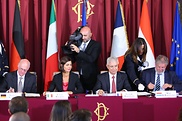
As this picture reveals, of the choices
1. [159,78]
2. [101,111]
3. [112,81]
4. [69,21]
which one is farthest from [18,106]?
[69,21]

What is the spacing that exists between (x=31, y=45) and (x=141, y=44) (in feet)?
6.57

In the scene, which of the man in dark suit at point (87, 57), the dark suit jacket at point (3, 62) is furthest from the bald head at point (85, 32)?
the dark suit jacket at point (3, 62)

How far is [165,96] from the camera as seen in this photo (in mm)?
5270

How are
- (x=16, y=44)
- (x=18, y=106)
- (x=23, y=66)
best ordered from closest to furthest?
(x=18, y=106) < (x=23, y=66) < (x=16, y=44)

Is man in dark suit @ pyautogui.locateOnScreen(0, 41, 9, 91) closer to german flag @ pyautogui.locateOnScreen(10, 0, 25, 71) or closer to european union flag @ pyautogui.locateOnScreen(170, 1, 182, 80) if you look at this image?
german flag @ pyautogui.locateOnScreen(10, 0, 25, 71)

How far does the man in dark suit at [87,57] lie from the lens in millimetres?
6578

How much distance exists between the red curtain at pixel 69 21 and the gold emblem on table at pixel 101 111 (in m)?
2.31

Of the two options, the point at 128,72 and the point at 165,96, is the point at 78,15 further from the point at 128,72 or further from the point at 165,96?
the point at 165,96

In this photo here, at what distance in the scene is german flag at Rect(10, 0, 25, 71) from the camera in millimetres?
7027

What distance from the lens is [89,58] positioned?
6574 mm

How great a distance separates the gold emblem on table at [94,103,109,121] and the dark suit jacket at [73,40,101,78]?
155cm

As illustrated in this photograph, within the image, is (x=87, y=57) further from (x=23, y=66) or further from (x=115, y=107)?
(x=115, y=107)

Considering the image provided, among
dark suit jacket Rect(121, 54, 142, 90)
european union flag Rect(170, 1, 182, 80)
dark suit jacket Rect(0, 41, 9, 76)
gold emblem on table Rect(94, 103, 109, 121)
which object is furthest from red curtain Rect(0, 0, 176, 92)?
gold emblem on table Rect(94, 103, 109, 121)

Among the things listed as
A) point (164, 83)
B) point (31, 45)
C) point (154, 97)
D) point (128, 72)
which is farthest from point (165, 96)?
point (31, 45)
